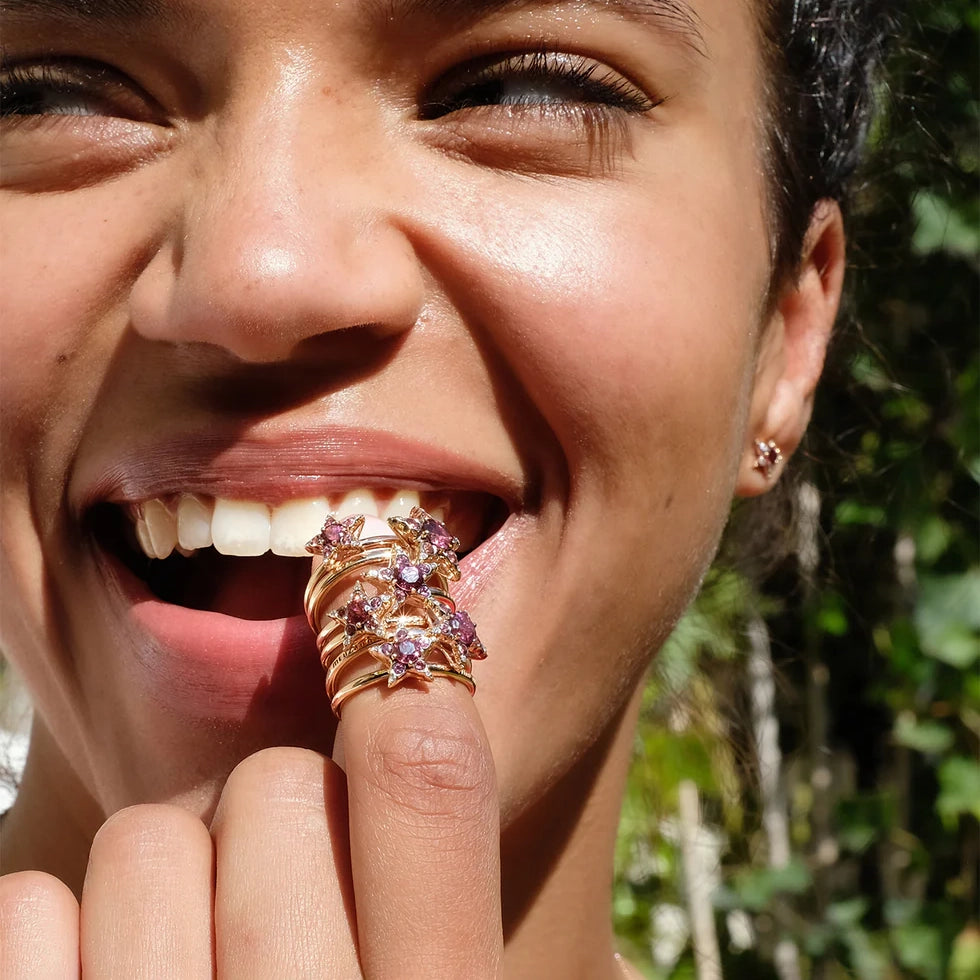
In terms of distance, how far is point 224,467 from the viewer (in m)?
1.17

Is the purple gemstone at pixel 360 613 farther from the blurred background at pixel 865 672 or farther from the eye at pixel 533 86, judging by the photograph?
the blurred background at pixel 865 672

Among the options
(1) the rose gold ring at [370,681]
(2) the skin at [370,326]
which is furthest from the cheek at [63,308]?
(1) the rose gold ring at [370,681]

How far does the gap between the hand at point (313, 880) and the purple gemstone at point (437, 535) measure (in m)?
0.16

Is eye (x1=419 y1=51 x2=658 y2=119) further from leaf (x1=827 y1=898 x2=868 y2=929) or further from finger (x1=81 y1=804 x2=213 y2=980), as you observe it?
leaf (x1=827 y1=898 x2=868 y2=929)

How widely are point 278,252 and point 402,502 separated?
293mm

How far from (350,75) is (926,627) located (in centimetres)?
227

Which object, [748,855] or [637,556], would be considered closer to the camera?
[637,556]

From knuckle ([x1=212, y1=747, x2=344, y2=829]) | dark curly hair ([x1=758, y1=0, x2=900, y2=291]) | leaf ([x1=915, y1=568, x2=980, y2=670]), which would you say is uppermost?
dark curly hair ([x1=758, y1=0, x2=900, y2=291])

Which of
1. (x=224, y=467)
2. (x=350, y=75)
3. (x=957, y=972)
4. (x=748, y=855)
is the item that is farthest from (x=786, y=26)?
(x=748, y=855)

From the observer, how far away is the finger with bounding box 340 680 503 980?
2.78ft

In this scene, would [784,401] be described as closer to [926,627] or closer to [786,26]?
[786,26]

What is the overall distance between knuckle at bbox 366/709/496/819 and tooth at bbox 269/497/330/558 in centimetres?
35

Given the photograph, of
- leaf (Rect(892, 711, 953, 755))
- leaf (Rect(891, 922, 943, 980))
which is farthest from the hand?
leaf (Rect(891, 922, 943, 980))

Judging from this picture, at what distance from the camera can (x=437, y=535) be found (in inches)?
41.2
